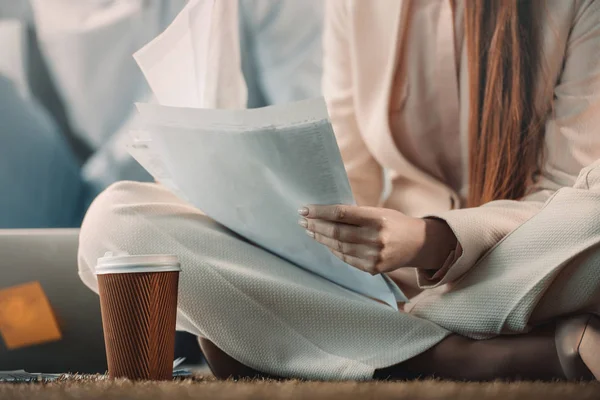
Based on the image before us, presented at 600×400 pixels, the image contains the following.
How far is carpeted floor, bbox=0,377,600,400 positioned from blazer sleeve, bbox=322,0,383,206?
565 millimetres

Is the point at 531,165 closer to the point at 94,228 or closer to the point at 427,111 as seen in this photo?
the point at 427,111

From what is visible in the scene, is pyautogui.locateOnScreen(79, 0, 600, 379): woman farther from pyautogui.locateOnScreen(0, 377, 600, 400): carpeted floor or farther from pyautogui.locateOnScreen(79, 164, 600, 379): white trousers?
pyautogui.locateOnScreen(0, 377, 600, 400): carpeted floor

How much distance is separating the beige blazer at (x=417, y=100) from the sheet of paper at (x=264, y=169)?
305 mm

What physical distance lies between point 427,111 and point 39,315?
0.79 m

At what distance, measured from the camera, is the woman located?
697 millimetres

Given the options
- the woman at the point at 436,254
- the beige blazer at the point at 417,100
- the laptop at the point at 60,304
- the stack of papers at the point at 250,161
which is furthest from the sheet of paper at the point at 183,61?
the laptop at the point at 60,304

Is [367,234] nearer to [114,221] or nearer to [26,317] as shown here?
[114,221]

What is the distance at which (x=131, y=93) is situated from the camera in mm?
1432

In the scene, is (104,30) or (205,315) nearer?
(205,315)

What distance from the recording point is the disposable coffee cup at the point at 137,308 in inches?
25.4

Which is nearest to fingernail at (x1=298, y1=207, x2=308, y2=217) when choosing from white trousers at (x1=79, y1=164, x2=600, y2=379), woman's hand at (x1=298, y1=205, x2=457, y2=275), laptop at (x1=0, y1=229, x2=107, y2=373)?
woman's hand at (x1=298, y1=205, x2=457, y2=275)

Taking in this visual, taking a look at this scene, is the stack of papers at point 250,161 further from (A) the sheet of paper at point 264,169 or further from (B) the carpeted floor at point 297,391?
(B) the carpeted floor at point 297,391

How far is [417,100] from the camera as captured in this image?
1.09m

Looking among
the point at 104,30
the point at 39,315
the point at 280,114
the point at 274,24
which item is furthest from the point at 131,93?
the point at 280,114
